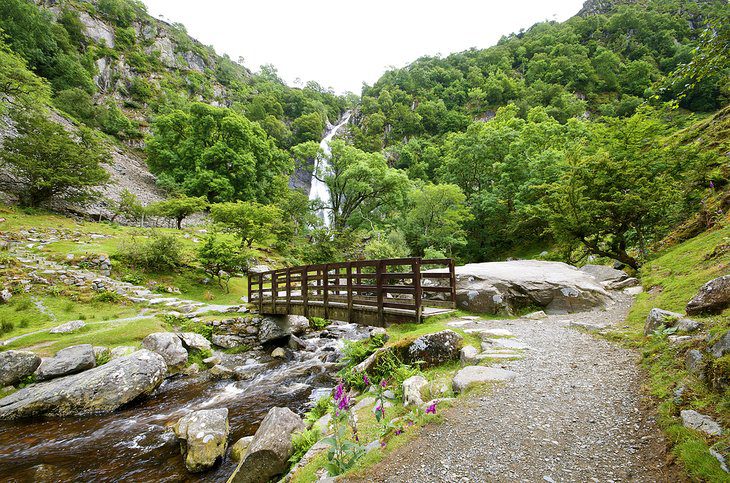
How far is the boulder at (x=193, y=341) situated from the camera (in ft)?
34.1

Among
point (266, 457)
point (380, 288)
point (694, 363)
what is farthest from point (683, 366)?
point (380, 288)

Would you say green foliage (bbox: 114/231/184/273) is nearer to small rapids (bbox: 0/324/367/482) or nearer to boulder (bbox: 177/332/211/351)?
boulder (bbox: 177/332/211/351)

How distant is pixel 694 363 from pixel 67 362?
12467 millimetres

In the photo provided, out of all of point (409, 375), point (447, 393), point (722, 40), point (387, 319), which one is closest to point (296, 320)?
point (387, 319)

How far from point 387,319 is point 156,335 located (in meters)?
7.73

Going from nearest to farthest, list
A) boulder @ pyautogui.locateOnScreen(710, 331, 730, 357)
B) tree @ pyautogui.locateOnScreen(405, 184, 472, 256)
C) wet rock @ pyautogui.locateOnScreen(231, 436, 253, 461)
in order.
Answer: boulder @ pyautogui.locateOnScreen(710, 331, 730, 357) → wet rock @ pyautogui.locateOnScreen(231, 436, 253, 461) → tree @ pyautogui.locateOnScreen(405, 184, 472, 256)

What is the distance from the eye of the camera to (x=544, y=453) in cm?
263

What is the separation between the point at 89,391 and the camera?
7.05 meters

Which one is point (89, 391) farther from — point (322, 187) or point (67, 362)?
point (322, 187)

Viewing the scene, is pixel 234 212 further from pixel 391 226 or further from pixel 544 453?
pixel 544 453

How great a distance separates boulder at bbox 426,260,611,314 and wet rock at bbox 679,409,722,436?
5.53m

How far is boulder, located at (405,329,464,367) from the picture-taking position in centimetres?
540

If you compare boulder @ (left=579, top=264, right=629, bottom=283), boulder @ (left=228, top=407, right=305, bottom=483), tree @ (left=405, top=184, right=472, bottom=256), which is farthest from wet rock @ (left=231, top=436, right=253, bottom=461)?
tree @ (left=405, top=184, right=472, bottom=256)

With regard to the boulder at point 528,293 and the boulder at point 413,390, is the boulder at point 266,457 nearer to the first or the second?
the boulder at point 413,390
